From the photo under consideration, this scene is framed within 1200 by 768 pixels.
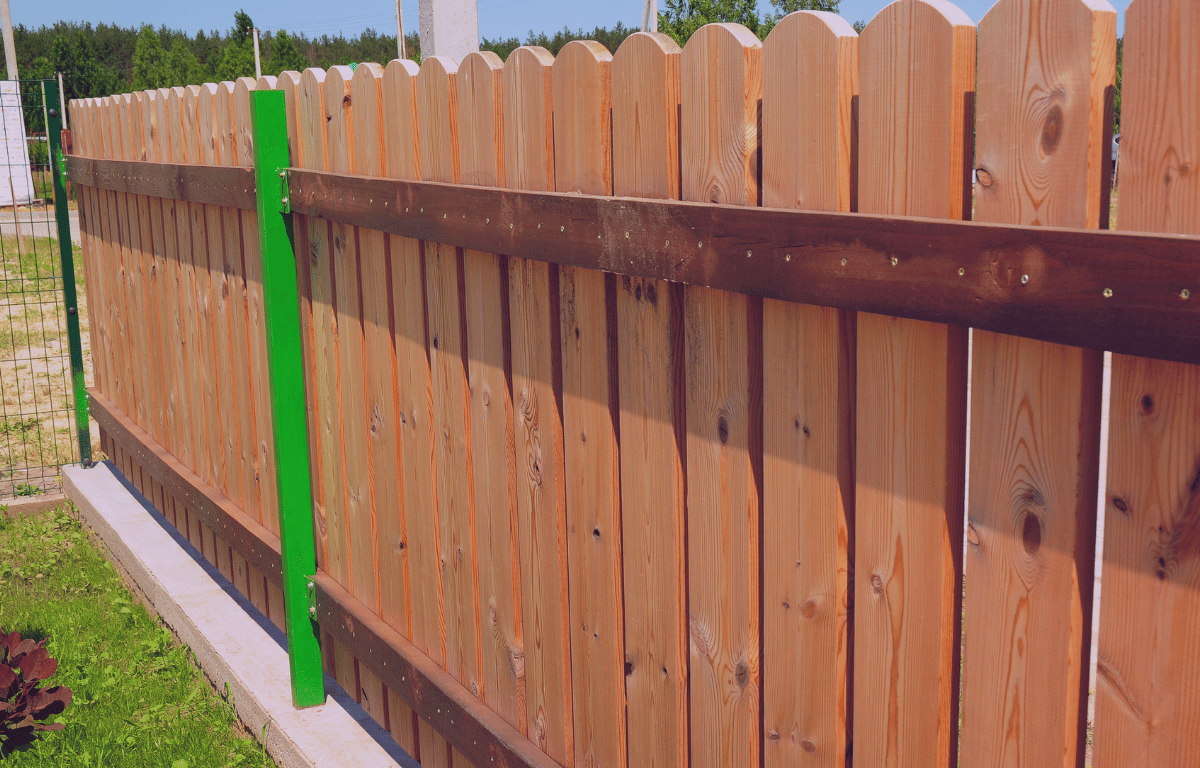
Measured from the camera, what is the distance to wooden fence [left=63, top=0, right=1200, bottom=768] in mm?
1300

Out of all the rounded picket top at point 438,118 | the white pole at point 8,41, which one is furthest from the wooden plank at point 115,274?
the white pole at point 8,41

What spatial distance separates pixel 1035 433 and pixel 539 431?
121 cm

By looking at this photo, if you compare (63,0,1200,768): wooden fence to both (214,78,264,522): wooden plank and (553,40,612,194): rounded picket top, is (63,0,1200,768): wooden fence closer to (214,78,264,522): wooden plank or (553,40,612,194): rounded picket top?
(553,40,612,194): rounded picket top

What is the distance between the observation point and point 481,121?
242cm

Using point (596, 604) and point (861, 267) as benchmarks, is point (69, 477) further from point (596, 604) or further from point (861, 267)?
point (861, 267)

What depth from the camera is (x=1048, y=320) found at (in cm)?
128

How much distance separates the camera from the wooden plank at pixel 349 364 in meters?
3.06

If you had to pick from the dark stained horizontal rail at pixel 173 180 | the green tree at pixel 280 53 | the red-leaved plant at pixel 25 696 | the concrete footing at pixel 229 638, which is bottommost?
the concrete footing at pixel 229 638

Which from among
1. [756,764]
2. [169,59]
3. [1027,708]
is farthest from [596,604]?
[169,59]

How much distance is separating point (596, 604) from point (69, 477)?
4965 mm

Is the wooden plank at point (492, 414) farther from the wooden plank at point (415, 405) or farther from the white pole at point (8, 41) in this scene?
the white pole at point (8, 41)

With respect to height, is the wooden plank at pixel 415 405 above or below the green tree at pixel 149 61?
below

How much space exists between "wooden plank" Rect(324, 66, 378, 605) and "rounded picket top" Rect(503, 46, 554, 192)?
2.75ft

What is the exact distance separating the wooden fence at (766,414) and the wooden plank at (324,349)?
0.06ft
